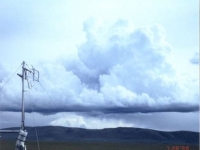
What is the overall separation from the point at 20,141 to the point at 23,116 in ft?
6.38

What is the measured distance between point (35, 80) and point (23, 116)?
3724 mm

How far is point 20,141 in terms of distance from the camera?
2595 cm

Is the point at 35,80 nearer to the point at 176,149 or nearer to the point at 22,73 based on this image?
the point at 22,73

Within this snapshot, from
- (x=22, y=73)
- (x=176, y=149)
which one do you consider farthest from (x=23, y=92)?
(x=176, y=149)

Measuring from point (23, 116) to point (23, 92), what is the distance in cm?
185

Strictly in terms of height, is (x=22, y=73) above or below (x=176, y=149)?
above

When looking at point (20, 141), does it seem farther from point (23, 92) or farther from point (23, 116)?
point (23, 92)

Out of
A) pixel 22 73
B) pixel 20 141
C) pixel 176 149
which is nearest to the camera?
pixel 20 141

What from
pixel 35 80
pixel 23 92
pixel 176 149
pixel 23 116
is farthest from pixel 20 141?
pixel 176 149

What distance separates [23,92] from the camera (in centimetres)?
2733

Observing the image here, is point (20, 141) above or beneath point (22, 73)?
beneath

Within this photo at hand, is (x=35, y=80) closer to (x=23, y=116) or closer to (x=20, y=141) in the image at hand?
(x=23, y=116)

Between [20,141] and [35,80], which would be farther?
[35,80]

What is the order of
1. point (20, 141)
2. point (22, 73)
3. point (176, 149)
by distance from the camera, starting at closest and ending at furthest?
point (20, 141), point (22, 73), point (176, 149)
